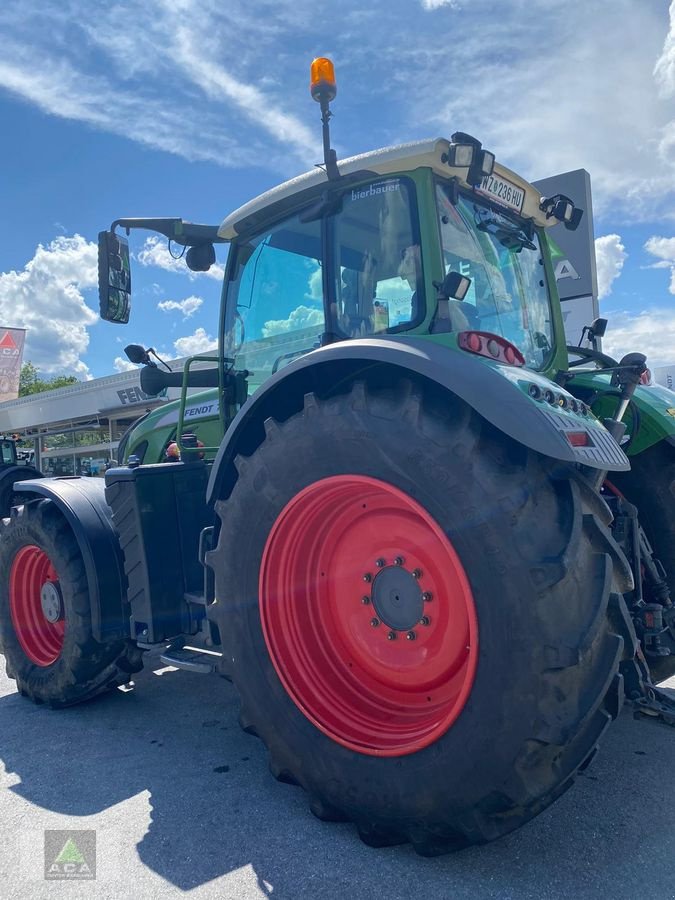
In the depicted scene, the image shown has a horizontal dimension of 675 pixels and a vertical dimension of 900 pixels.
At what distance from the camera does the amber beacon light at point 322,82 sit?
9.75 ft

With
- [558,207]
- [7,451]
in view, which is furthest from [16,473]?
[558,207]

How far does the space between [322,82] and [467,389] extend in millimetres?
1710

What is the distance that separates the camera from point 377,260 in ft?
9.78

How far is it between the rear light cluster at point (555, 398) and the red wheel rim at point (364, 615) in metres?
0.54

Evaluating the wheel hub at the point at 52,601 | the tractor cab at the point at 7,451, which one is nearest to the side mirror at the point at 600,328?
the wheel hub at the point at 52,601

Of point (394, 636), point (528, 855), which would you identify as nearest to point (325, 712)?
point (394, 636)

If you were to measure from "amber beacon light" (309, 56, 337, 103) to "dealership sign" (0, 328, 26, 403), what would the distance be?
1029 inches

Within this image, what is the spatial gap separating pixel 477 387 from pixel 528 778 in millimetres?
1159

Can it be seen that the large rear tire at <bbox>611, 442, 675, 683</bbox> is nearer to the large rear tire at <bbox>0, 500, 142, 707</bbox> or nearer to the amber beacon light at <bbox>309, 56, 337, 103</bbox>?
the amber beacon light at <bbox>309, 56, 337, 103</bbox>

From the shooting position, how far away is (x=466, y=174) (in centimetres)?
289

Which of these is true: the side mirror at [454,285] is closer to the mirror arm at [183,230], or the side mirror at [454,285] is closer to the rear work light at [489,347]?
the rear work light at [489,347]

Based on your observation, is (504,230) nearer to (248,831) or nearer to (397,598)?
(397,598)

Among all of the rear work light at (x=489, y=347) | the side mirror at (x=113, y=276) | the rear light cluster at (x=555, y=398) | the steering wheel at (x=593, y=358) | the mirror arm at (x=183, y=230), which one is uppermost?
the mirror arm at (x=183, y=230)

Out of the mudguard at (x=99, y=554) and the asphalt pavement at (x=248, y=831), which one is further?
the mudguard at (x=99, y=554)
